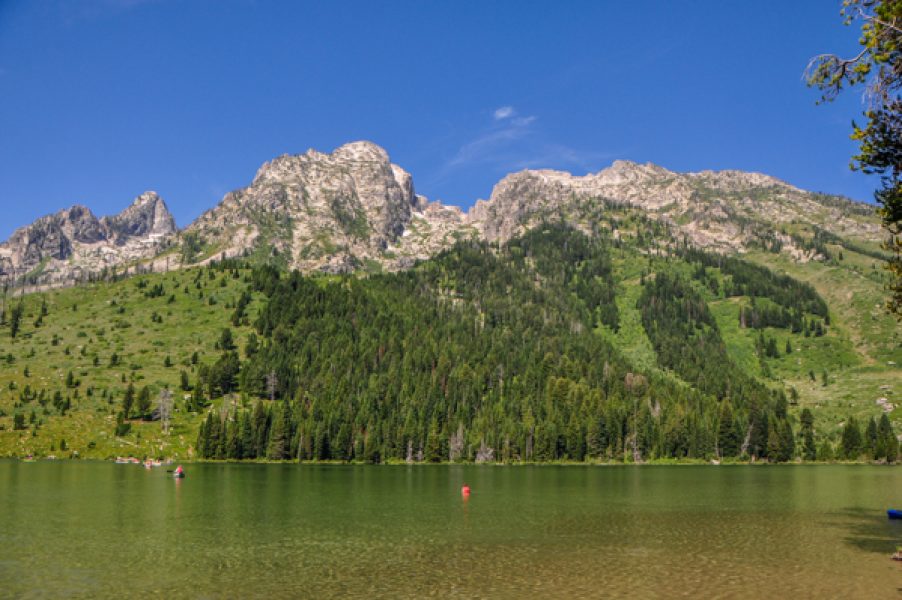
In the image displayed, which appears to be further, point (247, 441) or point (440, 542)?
point (247, 441)

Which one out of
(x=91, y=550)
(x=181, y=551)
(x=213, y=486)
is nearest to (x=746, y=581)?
(x=181, y=551)

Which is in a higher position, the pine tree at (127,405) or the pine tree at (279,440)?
the pine tree at (127,405)

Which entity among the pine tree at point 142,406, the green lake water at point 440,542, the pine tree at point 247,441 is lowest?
the pine tree at point 247,441

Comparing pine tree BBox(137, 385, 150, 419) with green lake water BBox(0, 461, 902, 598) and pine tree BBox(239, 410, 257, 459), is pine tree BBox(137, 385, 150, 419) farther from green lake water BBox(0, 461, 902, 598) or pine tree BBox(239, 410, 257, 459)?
green lake water BBox(0, 461, 902, 598)

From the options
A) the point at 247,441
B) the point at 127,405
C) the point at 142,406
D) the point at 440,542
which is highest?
the point at 127,405

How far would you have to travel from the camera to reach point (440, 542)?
55375 mm

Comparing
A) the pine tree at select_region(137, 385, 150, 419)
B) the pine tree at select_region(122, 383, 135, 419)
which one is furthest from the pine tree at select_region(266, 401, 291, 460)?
the pine tree at select_region(122, 383, 135, 419)

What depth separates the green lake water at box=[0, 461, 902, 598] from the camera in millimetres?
38875

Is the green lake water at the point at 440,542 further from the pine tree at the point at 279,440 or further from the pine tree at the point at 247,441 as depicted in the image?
the pine tree at the point at 279,440

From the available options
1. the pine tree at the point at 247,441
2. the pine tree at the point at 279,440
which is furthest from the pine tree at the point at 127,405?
the pine tree at the point at 279,440

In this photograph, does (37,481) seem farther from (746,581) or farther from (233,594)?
(746,581)

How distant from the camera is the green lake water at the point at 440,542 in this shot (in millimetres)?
38875

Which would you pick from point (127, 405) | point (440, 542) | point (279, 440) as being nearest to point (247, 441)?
point (279, 440)

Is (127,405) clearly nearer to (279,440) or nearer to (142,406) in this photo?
(142,406)
